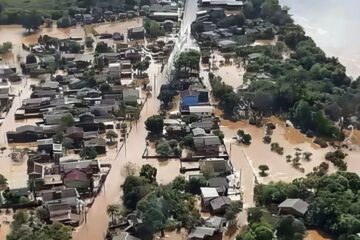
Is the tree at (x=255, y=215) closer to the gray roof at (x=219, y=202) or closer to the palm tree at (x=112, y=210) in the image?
the gray roof at (x=219, y=202)

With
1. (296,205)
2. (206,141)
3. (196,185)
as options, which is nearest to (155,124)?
(206,141)

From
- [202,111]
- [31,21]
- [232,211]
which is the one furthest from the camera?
[31,21]

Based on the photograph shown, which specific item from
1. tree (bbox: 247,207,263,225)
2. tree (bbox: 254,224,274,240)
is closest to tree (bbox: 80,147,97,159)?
tree (bbox: 247,207,263,225)

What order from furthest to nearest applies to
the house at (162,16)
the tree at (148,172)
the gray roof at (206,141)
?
1. the house at (162,16)
2. the gray roof at (206,141)
3. the tree at (148,172)

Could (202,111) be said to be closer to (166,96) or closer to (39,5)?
(166,96)

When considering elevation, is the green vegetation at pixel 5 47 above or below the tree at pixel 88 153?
above

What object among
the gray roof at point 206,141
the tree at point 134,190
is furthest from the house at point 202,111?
the tree at point 134,190

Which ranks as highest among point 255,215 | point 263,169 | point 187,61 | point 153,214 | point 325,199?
→ point 187,61

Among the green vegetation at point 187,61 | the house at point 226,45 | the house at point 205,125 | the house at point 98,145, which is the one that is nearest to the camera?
the house at point 98,145
